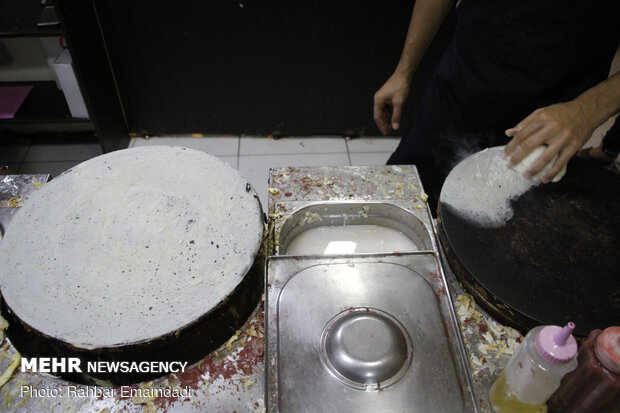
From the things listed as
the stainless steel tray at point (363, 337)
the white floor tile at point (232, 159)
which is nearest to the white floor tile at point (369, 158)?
the white floor tile at point (232, 159)

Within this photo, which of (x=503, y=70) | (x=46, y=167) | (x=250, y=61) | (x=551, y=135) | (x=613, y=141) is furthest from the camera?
(x=46, y=167)

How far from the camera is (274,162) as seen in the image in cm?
287

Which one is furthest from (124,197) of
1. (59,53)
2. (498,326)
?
(59,53)

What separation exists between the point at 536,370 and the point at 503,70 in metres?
1.05

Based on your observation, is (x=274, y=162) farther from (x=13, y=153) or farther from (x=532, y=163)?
(x=532, y=163)

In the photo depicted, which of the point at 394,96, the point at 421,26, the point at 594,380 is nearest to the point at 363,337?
the point at 594,380

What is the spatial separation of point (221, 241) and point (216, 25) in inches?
78.9

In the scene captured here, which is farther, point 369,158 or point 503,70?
point 369,158

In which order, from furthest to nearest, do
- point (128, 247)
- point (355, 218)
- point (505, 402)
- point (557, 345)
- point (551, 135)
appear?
point (355, 218), point (551, 135), point (128, 247), point (505, 402), point (557, 345)

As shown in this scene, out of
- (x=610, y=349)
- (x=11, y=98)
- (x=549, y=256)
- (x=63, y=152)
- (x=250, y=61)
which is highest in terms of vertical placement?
(x=610, y=349)

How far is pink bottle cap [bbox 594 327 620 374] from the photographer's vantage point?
2.02 ft

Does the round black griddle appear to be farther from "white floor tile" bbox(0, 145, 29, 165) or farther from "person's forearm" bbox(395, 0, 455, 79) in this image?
"white floor tile" bbox(0, 145, 29, 165)

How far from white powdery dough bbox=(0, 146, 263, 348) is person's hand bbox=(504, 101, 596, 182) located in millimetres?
650

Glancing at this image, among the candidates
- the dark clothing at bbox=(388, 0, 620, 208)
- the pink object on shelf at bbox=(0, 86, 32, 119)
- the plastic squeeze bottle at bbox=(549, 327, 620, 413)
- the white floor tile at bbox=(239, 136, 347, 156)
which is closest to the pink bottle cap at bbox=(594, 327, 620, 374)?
the plastic squeeze bottle at bbox=(549, 327, 620, 413)
